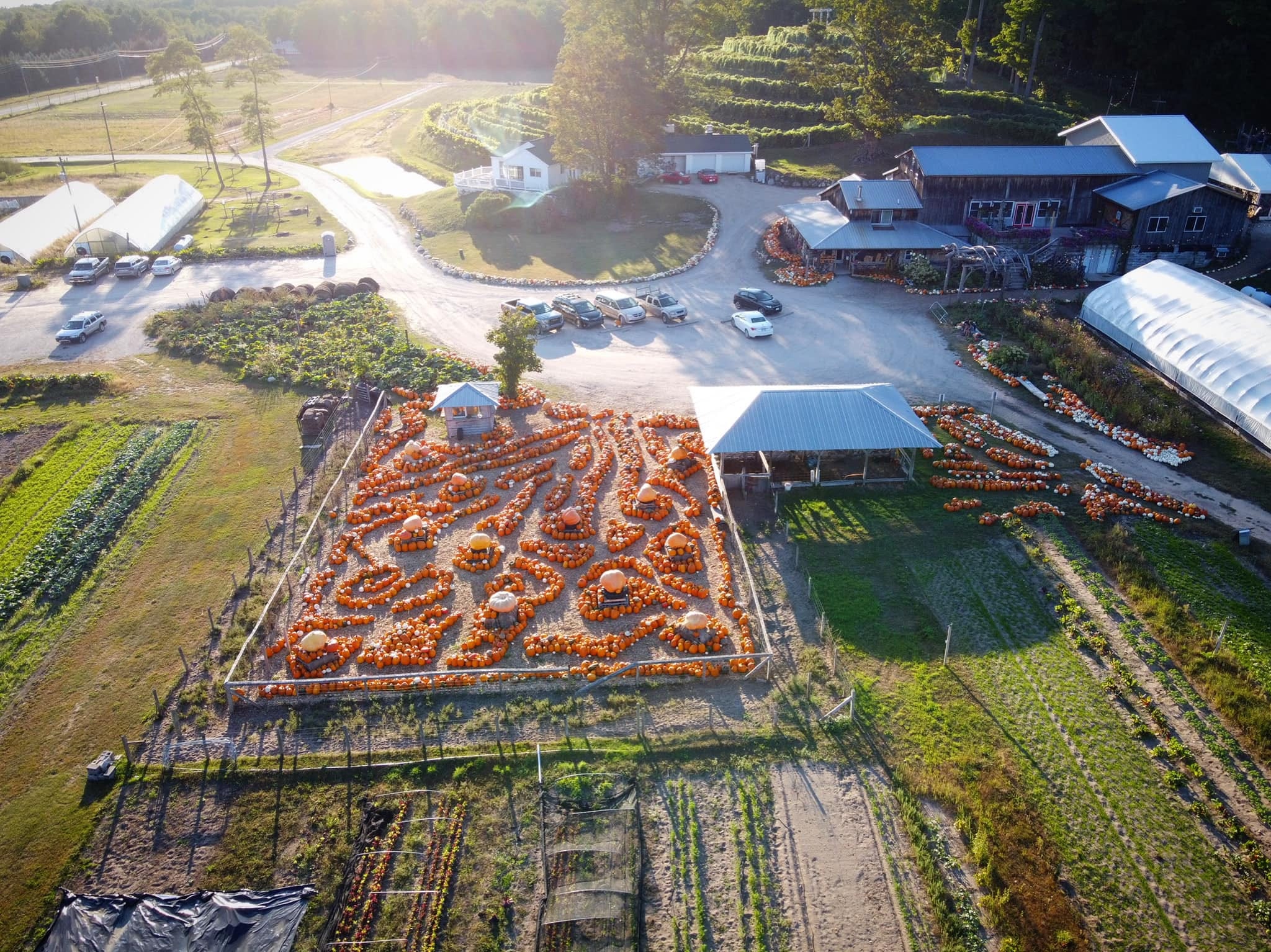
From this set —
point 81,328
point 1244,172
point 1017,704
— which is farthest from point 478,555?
point 1244,172

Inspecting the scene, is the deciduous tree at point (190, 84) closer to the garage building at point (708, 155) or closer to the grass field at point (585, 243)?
the grass field at point (585, 243)

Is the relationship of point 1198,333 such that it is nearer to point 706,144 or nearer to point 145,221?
point 706,144

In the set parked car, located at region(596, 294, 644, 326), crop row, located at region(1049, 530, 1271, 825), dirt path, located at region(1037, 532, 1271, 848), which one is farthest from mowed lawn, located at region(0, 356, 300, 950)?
crop row, located at region(1049, 530, 1271, 825)

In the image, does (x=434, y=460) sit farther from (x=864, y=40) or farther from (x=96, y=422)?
(x=864, y=40)

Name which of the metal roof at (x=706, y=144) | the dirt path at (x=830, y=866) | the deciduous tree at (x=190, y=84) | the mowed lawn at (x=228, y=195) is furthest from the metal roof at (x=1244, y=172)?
the deciduous tree at (x=190, y=84)

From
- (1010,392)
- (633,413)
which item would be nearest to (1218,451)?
(1010,392)

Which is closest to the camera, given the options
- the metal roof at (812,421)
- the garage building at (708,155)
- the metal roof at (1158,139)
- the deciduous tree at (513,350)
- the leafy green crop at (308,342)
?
the metal roof at (812,421)
